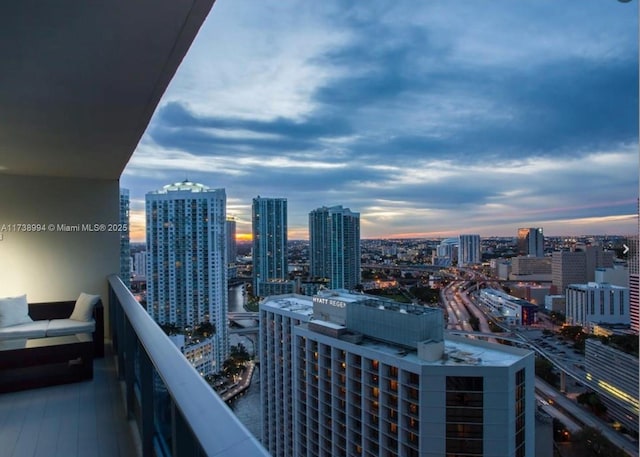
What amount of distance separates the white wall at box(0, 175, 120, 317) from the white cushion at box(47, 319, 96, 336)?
1.13m

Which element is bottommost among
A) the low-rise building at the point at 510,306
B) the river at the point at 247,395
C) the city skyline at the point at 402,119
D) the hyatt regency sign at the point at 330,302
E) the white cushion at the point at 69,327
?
the river at the point at 247,395

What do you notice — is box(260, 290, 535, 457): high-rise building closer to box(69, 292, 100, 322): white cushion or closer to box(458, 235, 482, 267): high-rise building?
box(458, 235, 482, 267): high-rise building

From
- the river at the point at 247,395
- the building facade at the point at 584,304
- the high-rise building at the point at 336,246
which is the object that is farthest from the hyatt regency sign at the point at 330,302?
the high-rise building at the point at 336,246

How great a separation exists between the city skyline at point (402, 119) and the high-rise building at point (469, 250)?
51.4 inches

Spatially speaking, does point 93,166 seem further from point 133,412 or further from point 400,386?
point 400,386

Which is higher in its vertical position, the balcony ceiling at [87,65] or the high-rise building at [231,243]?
the balcony ceiling at [87,65]

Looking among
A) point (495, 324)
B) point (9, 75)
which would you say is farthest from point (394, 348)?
point (9, 75)

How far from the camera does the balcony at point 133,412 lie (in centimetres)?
70

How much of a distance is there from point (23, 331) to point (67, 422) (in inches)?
64.2

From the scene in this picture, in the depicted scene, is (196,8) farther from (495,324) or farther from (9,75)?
(495,324)

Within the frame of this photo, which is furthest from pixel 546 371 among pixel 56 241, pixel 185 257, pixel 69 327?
pixel 185 257

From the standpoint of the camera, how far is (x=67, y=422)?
247cm

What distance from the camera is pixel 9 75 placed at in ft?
6.22

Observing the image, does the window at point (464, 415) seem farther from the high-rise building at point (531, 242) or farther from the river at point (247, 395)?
the river at point (247, 395)
